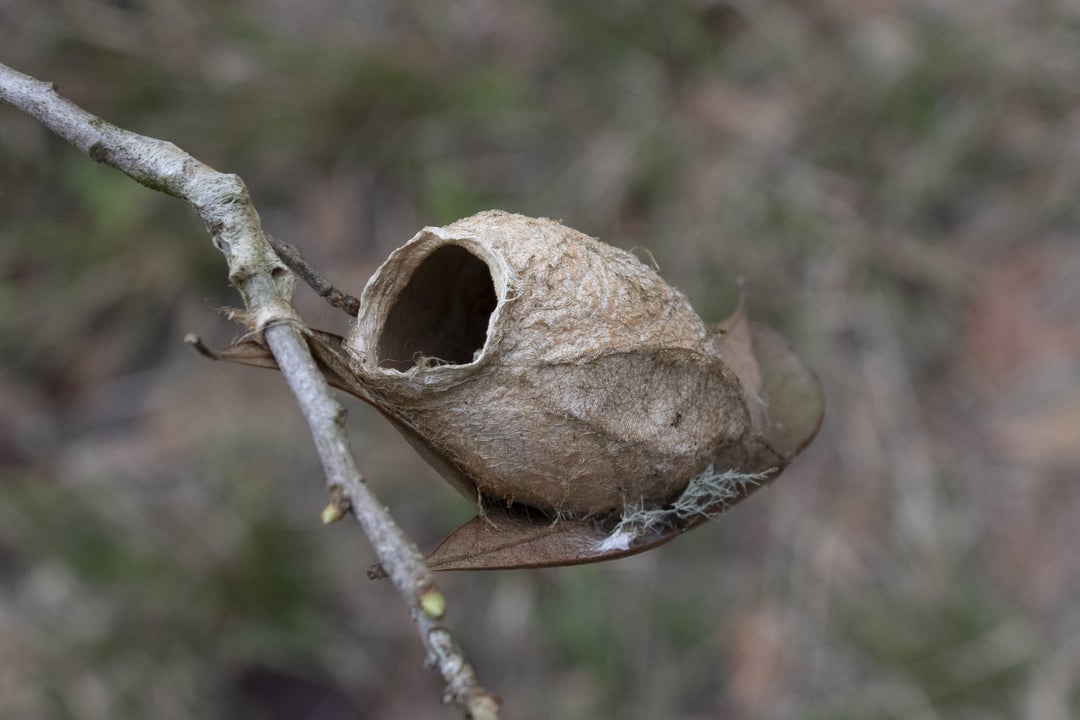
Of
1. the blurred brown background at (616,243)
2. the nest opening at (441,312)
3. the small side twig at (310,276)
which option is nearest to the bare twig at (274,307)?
the small side twig at (310,276)

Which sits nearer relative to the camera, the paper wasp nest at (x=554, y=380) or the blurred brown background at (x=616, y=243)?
the paper wasp nest at (x=554, y=380)

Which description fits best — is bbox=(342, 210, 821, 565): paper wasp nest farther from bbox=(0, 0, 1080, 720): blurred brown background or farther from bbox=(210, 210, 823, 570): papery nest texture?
bbox=(0, 0, 1080, 720): blurred brown background

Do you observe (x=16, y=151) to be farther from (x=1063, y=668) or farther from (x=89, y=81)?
(x=1063, y=668)

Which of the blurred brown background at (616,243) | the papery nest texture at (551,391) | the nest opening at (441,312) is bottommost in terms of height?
the papery nest texture at (551,391)

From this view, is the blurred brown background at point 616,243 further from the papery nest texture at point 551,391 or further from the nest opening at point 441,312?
the papery nest texture at point 551,391

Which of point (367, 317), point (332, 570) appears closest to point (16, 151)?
point (332, 570)

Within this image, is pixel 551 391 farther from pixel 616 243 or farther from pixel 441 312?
pixel 616 243
